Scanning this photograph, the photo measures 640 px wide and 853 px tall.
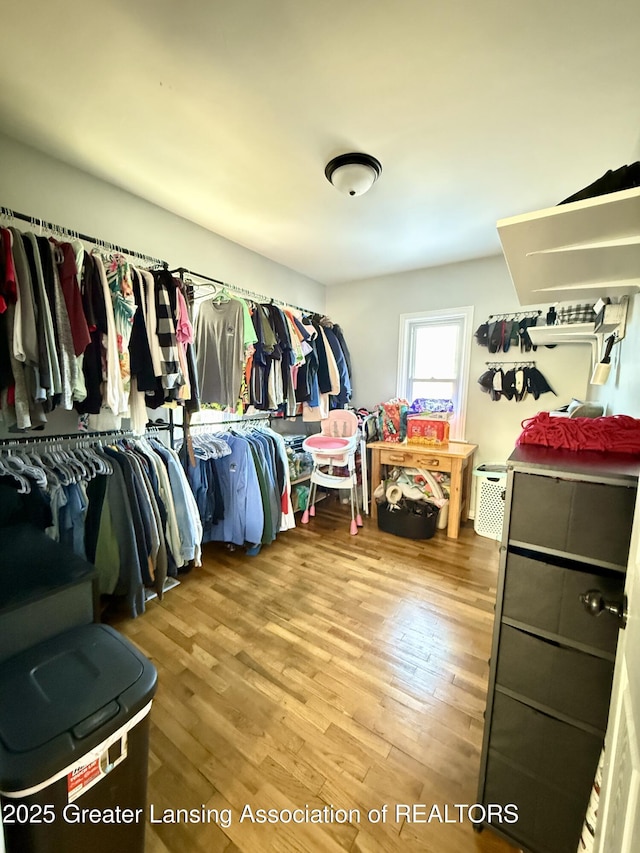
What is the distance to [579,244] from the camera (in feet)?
3.03

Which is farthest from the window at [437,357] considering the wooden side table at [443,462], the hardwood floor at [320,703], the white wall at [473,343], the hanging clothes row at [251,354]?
the hardwood floor at [320,703]

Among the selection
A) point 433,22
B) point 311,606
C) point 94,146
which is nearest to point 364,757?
point 311,606

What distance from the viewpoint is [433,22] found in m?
1.06

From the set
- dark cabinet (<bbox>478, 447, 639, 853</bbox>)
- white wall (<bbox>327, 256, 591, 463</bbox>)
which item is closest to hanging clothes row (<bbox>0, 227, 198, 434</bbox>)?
dark cabinet (<bbox>478, 447, 639, 853</bbox>)

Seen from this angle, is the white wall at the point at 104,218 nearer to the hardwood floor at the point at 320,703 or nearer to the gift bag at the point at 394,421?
the hardwood floor at the point at 320,703

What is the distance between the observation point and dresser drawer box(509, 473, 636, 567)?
796mm

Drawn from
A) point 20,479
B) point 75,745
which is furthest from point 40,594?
point 20,479

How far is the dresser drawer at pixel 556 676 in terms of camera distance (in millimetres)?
837

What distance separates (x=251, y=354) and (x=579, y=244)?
1943 mm

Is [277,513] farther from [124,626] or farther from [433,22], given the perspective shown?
[433,22]

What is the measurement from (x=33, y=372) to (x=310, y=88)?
1.69 meters

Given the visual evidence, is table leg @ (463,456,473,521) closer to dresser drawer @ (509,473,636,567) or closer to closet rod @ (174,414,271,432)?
closet rod @ (174,414,271,432)

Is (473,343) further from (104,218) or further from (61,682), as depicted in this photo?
(61,682)

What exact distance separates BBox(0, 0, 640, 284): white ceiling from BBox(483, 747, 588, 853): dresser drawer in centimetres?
229
